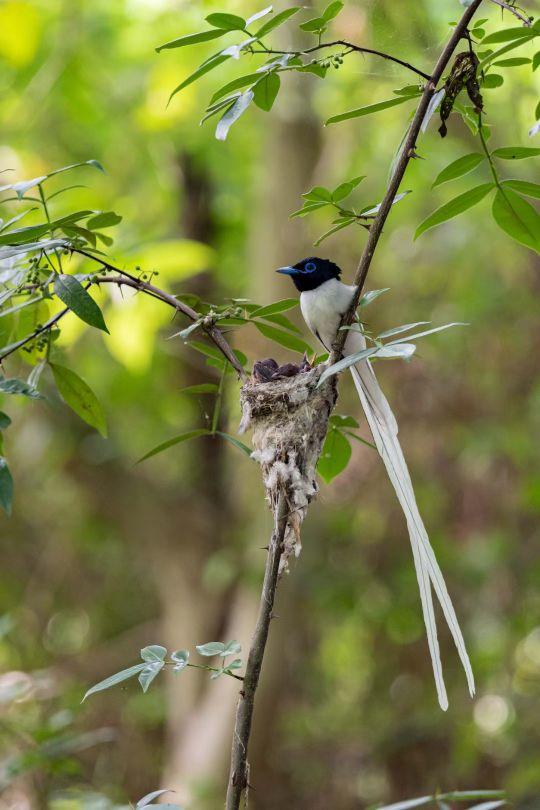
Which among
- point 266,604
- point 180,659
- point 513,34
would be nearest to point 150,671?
point 180,659

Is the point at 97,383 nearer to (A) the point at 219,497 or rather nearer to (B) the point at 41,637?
(A) the point at 219,497

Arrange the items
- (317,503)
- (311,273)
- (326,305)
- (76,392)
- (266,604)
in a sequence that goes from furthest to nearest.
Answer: (317,503) < (311,273) < (326,305) < (76,392) < (266,604)

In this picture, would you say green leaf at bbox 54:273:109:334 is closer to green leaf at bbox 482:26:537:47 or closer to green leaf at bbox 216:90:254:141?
green leaf at bbox 216:90:254:141

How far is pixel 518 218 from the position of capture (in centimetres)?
135

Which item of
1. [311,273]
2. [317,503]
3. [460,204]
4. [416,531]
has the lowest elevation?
[416,531]

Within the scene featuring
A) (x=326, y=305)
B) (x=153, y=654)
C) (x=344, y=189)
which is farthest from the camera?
(x=326, y=305)

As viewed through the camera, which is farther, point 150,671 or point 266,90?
point 266,90

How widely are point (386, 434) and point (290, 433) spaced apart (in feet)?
0.57

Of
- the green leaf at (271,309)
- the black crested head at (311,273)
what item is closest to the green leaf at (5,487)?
the green leaf at (271,309)

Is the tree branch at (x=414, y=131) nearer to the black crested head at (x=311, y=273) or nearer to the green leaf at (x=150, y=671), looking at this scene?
the green leaf at (x=150, y=671)

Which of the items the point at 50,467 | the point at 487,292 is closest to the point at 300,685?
the point at 50,467

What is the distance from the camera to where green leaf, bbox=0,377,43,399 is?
4.26 feet

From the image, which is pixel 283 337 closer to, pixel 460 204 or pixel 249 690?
pixel 460 204

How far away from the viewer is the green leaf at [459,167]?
51.3 inches
